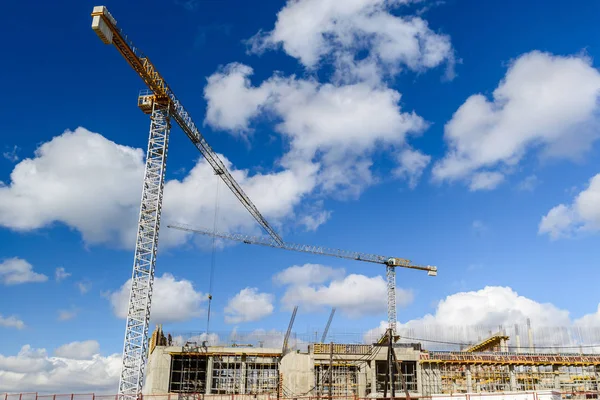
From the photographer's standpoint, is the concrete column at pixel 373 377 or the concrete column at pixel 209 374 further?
the concrete column at pixel 373 377

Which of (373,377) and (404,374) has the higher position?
(404,374)

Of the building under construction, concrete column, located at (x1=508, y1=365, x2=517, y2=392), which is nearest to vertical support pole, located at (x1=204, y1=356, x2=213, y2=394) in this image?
the building under construction

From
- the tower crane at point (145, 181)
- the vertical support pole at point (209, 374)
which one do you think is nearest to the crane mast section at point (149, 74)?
the tower crane at point (145, 181)

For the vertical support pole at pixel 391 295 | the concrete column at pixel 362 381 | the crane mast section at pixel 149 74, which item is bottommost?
the concrete column at pixel 362 381

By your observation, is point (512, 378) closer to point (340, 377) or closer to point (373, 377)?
point (373, 377)

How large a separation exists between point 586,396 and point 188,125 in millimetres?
60032

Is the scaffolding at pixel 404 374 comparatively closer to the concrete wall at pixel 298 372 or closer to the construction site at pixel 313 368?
the construction site at pixel 313 368

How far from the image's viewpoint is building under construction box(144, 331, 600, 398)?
204ft

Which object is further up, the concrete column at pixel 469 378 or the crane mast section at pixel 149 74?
the crane mast section at pixel 149 74

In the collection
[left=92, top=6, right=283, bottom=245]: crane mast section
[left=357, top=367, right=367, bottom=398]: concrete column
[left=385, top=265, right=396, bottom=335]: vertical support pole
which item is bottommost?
[left=357, top=367, right=367, bottom=398]: concrete column

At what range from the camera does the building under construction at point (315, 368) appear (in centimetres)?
6225

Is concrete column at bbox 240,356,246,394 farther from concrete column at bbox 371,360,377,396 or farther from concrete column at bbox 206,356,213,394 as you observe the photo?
concrete column at bbox 371,360,377,396

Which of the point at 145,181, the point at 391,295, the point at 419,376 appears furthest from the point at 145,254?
the point at 391,295

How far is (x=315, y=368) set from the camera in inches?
2539
